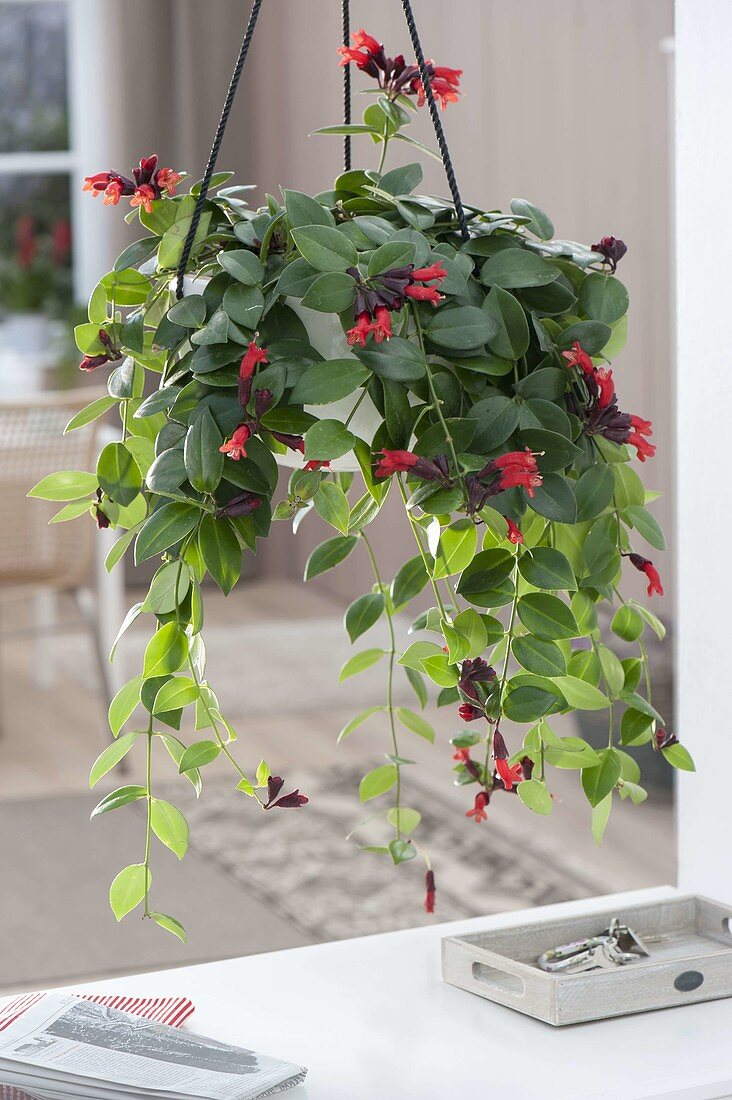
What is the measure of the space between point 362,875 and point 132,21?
3.89 metres

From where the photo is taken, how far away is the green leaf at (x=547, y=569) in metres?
0.69

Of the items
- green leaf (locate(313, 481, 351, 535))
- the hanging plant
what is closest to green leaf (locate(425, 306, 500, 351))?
the hanging plant

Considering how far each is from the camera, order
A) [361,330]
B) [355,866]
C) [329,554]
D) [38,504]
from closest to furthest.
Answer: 1. [361,330]
2. [329,554]
3. [355,866]
4. [38,504]

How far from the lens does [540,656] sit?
72 centimetres

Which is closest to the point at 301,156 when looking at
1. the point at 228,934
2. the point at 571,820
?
the point at 571,820

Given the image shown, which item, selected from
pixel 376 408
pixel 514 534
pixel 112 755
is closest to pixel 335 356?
pixel 376 408

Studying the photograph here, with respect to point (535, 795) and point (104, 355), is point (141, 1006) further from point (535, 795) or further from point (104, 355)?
point (104, 355)

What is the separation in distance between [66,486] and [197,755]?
0.54ft

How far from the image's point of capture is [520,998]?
0.85m

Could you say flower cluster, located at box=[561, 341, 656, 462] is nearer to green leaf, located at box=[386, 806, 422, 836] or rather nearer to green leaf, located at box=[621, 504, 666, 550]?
green leaf, located at box=[621, 504, 666, 550]

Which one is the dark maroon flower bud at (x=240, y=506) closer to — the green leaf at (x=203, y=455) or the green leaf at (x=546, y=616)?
the green leaf at (x=203, y=455)

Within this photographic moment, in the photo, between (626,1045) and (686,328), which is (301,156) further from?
A: (626,1045)

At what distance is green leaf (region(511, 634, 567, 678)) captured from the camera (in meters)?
0.71

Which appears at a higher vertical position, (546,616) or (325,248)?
(325,248)
